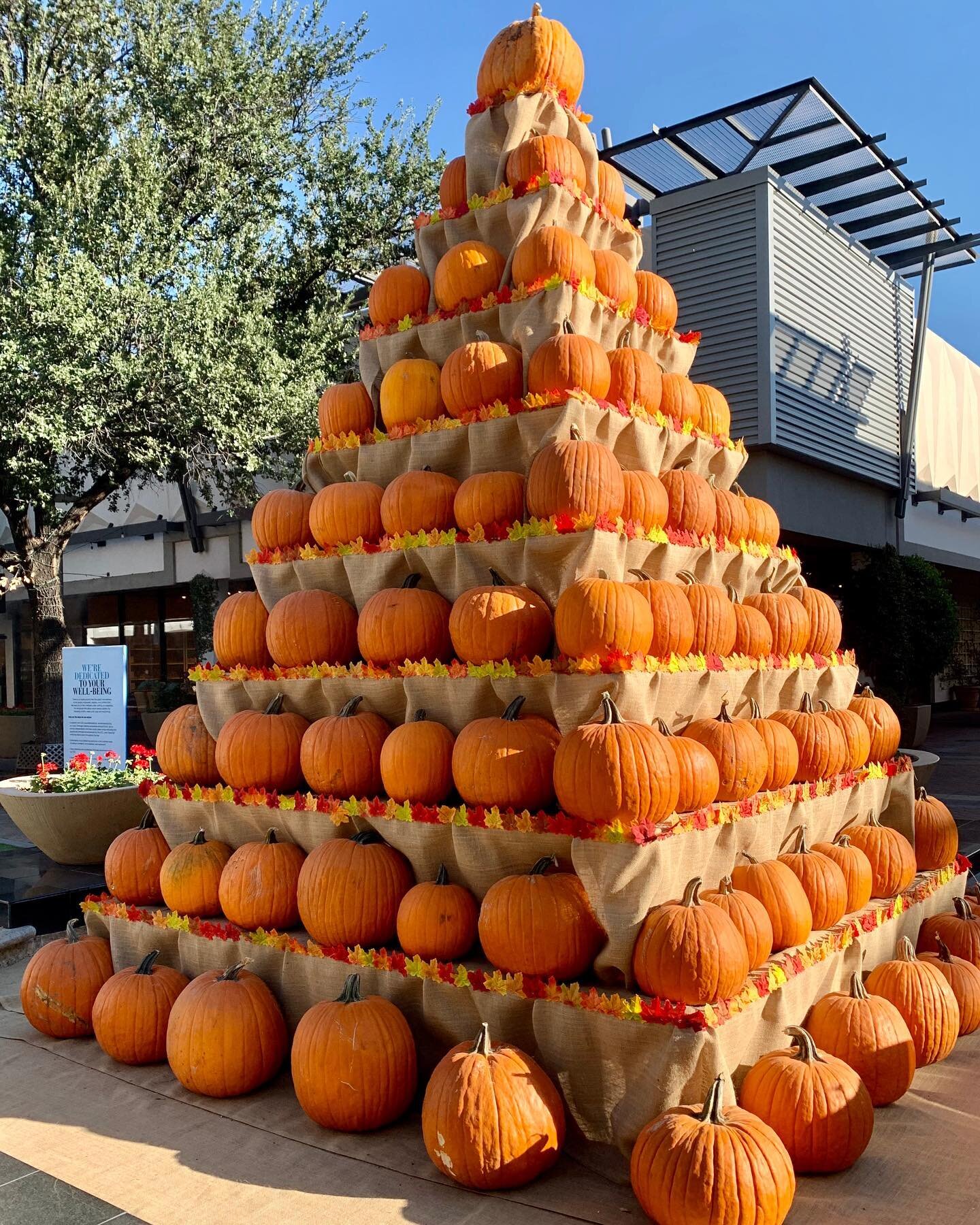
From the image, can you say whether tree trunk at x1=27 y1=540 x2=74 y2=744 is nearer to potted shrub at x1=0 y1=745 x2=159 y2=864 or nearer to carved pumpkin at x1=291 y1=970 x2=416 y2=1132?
potted shrub at x1=0 y1=745 x2=159 y2=864

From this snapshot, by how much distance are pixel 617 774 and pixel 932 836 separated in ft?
8.39

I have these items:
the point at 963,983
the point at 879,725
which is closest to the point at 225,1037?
the point at 963,983

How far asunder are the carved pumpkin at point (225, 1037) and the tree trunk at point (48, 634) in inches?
378

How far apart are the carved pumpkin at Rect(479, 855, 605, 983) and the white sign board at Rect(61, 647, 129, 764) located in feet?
18.0

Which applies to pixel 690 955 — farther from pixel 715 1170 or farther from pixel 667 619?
pixel 667 619

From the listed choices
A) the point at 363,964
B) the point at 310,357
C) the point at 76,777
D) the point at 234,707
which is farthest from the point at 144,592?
the point at 363,964

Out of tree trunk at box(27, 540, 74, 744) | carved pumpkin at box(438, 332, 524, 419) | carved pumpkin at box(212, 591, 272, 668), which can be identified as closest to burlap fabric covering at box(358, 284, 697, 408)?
carved pumpkin at box(438, 332, 524, 419)

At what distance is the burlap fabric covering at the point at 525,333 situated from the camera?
470 centimetres

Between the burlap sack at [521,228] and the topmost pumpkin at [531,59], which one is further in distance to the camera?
the topmost pumpkin at [531,59]

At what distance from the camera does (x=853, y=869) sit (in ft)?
13.8

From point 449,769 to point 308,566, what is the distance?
146cm

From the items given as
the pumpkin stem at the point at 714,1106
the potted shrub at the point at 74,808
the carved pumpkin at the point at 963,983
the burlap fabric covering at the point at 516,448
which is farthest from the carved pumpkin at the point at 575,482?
the potted shrub at the point at 74,808

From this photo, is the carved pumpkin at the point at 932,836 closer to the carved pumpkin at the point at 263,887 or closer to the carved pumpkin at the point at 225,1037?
the carved pumpkin at the point at 263,887

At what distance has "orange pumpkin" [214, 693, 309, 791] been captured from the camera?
447cm
